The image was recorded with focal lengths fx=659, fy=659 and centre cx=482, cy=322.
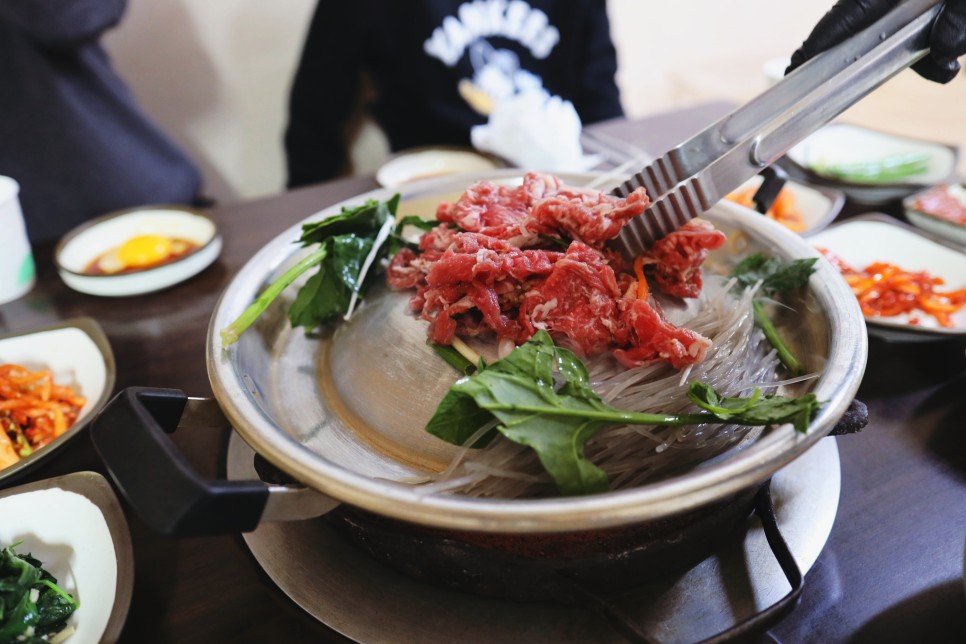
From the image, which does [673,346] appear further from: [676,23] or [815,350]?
[676,23]

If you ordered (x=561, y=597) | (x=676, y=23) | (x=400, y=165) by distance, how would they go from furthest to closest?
(x=676, y=23), (x=400, y=165), (x=561, y=597)

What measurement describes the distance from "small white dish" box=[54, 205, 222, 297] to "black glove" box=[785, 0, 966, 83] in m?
2.05

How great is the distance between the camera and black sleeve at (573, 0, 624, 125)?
165 inches

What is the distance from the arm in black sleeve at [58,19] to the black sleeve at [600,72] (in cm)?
267

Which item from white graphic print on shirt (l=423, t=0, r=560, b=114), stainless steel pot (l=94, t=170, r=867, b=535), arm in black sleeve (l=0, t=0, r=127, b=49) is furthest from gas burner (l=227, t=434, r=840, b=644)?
white graphic print on shirt (l=423, t=0, r=560, b=114)

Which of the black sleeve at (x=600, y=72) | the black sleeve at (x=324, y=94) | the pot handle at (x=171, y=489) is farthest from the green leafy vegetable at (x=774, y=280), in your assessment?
the black sleeve at (x=324, y=94)

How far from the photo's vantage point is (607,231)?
146 cm

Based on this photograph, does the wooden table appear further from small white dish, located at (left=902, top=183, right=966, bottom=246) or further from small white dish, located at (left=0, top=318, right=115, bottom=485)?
small white dish, located at (left=902, top=183, right=966, bottom=246)

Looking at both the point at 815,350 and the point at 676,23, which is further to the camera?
the point at 676,23

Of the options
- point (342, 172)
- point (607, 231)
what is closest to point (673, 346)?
point (607, 231)

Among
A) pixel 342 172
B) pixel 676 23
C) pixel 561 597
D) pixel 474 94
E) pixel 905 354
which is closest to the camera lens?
pixel 561 597

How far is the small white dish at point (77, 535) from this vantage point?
1.27m

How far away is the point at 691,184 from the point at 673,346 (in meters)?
0.36

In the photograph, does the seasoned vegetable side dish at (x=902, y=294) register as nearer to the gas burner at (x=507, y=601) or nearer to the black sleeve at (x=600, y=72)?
the gas burner at (x=507, y=601)
